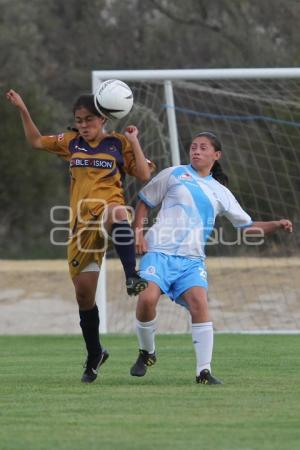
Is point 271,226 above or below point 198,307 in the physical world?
above

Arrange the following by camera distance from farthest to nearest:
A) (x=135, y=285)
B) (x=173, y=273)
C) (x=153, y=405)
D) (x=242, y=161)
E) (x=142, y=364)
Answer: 1. (x=242, y=161)
2. (x=142, y=364)
3. (x=173, y=273)
4. (x=135, y=285)
5. (x=153, y=405)

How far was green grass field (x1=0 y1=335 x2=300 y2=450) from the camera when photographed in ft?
19.1

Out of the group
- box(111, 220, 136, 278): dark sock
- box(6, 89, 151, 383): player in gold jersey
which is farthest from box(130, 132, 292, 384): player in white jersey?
box(6, 89, 151, 383): player in gold jersey

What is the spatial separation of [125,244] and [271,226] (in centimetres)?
108

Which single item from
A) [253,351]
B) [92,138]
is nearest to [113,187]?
[92,138]

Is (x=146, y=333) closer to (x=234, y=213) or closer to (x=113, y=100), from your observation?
(x=234, y=213)

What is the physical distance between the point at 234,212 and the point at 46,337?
22.6 feet

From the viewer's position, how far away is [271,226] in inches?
339

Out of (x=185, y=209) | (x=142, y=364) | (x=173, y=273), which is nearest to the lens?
(x=173, y=273)

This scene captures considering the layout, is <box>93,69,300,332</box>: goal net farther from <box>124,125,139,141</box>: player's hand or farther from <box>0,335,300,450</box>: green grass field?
<box>124,125,139,141</box>: player's hand

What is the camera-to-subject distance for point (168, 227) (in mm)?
8523

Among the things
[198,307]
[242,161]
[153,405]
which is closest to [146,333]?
[198,307]

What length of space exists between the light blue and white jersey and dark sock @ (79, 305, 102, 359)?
0.61 metres

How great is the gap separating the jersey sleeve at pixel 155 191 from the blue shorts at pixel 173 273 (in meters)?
0.38
